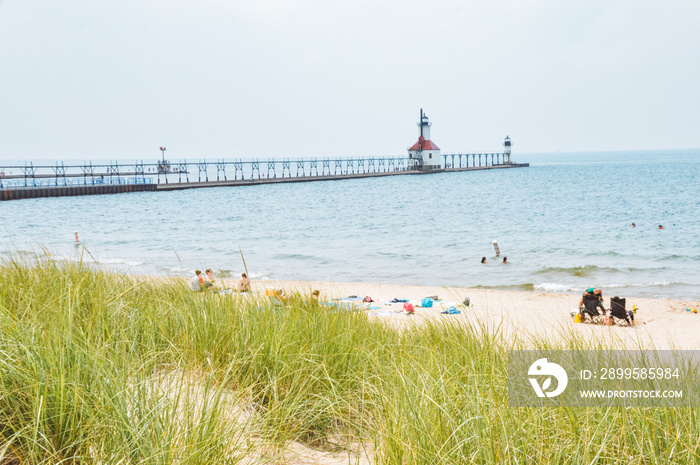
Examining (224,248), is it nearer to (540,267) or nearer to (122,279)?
(540,267)

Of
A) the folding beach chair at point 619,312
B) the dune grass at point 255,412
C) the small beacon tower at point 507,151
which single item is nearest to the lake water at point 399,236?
the dune grass at point 255,412

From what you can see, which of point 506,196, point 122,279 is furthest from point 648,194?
point 122,279

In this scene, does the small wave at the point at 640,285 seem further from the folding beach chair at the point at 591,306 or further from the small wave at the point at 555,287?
the folding beach chair at the point at 591,306

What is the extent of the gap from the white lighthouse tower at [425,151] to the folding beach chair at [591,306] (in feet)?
276

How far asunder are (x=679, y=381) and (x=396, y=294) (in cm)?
1214

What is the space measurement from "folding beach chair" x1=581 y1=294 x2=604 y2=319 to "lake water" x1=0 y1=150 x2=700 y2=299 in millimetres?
4831

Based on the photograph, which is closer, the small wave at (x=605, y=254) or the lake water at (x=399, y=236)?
the lake water at (x=399, y=236)

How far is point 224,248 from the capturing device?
25.6m

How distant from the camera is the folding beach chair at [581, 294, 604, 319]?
1090cm

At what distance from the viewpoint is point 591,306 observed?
11.0 m

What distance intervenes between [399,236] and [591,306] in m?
18.2

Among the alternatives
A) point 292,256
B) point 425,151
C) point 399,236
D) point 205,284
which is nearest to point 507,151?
point 425,151

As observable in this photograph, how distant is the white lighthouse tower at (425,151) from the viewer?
93.8 m

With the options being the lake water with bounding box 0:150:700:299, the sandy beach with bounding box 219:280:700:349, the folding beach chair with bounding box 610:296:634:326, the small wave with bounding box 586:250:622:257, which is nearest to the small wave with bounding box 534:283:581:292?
the lake water with bounding box 0:150:700:299
